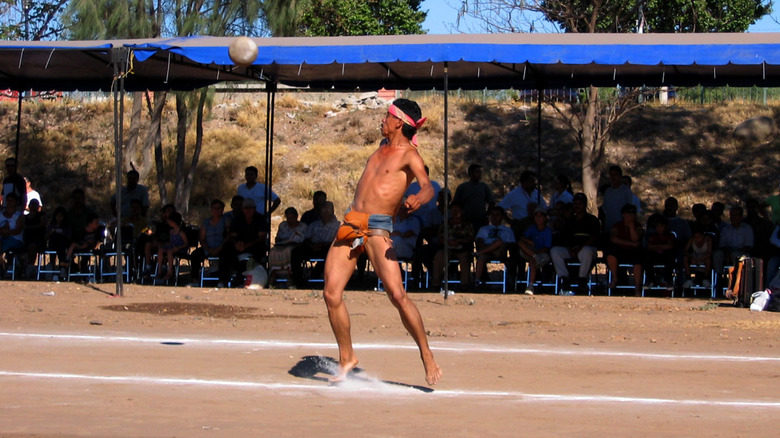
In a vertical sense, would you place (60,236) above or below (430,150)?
below

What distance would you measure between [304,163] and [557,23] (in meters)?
9.37

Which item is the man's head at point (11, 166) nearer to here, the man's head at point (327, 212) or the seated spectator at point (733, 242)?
the man's head at point (327, 212)

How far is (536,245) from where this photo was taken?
1477 cm

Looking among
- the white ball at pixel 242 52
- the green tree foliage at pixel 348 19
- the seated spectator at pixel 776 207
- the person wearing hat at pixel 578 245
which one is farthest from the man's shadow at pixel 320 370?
the green tree foliage at pixel 348 19

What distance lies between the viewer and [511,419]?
6.12m

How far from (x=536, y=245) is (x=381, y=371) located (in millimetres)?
7336

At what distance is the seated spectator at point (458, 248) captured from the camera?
587 inches

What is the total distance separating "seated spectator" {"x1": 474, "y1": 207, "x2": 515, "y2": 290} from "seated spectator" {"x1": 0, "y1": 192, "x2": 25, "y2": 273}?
22.8 feet

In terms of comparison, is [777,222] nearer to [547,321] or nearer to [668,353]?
[547,321]

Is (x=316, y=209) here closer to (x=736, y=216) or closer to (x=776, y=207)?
(x=736, y=216)

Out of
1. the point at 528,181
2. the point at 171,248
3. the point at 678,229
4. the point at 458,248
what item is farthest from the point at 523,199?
the point at 171,248

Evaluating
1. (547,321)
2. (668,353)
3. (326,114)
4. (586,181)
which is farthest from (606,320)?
(326,114)

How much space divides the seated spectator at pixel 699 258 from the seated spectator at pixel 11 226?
986 centimetres

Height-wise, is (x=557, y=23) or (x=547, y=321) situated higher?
(x=557, y=23)
